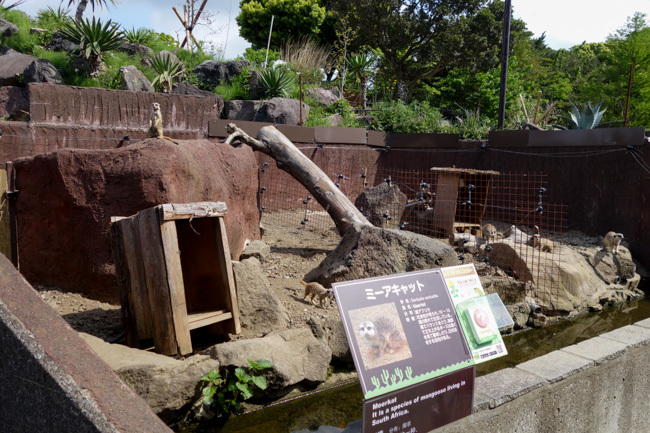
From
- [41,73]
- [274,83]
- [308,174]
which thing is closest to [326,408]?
[308,174]

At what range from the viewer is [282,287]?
5.86 metres

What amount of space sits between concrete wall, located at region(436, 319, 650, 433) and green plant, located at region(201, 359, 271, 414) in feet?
5.38

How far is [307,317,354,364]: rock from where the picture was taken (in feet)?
15.3

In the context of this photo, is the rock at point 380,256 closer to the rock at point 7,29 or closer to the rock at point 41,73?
the rock at point 41,73

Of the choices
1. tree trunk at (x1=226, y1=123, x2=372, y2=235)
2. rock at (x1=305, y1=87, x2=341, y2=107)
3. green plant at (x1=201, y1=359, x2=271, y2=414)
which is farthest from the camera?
rock at (x1=305, y1=87, x2=341, y2=107)

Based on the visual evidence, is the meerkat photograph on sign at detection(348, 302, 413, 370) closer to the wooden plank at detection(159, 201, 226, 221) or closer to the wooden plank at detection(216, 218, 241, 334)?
the wooden plank at detection(159, 201, 226, 221)

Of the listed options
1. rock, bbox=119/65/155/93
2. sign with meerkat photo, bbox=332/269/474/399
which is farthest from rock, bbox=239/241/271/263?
rock, bbox=119/65/155/93

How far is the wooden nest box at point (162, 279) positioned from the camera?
3.82m

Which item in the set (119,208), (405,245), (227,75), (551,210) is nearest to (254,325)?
(119,208)

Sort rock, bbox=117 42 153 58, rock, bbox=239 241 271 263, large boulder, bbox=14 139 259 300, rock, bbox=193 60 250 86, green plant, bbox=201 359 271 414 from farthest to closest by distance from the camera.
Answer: rock, bbox=117 42 153 58 < rock, bbox=193 60 250 86 < rock, bbox=239 241 271 263 < large boulder, bbox=14 139 259 300 < green plant, bbox=201 359 271 414

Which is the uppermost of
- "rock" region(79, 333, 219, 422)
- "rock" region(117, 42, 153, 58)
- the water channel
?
"rock" region(117, 42, 153, 58)

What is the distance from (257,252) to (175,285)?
2.66 m

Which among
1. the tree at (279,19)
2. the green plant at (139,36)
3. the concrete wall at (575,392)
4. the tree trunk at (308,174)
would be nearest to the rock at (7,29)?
the green plant at (139,36)

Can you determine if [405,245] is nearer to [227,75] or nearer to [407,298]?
[407,298]
